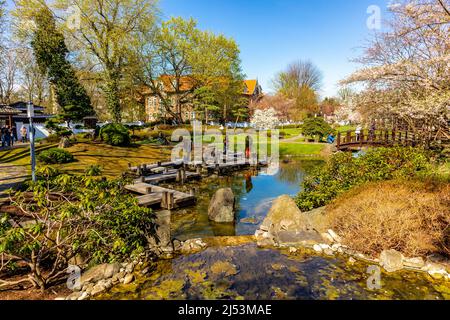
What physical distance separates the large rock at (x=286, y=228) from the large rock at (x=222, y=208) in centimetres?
203

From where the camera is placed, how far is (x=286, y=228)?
8922 millimetres

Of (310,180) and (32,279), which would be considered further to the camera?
(310,180)

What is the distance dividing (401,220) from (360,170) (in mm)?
3647

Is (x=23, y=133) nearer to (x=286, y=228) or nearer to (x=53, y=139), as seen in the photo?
(x=53, y=139)

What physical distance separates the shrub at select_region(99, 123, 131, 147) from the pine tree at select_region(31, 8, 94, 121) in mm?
3361

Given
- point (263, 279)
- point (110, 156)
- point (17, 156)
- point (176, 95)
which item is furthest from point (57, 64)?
point (263, 279)

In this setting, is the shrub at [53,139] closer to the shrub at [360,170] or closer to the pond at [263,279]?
the pond at [263,279]

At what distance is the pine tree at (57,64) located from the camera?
27.5 meters

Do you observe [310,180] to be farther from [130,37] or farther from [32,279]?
[130,37]

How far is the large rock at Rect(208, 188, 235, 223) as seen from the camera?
11008mm

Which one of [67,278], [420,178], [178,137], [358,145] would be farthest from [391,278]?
[178,137]

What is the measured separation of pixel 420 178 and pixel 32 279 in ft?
37.5
